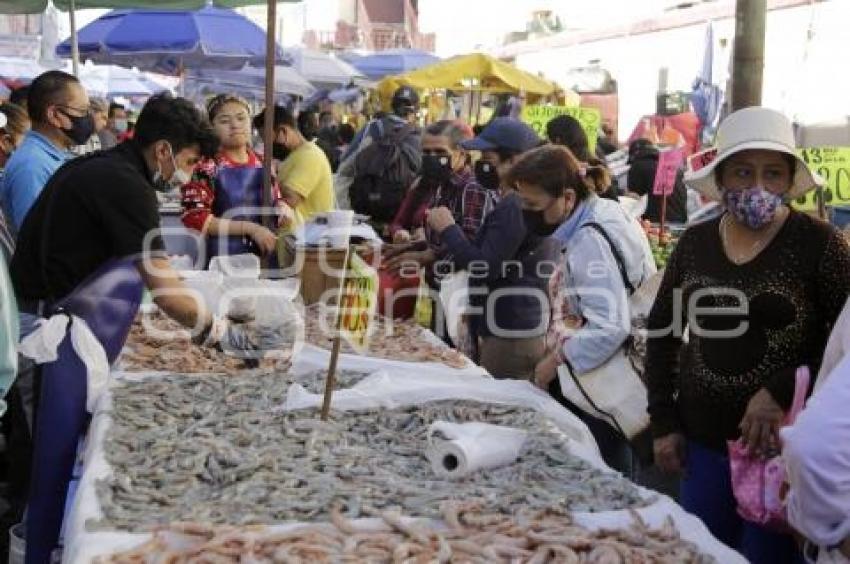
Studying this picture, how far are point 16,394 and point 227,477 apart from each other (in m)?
1.92

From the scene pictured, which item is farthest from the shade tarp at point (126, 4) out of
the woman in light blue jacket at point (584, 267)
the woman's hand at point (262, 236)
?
the woman in light blue jacket at point (584, 267)

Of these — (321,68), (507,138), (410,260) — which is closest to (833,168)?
(507,138)

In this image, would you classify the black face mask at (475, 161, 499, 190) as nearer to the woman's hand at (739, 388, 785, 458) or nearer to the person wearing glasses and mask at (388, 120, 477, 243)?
the person wearing glasses and mask at (388, 120, 477, 243)

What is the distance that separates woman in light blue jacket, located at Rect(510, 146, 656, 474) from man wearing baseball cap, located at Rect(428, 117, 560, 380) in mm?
416

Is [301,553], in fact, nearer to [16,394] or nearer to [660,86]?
[16,394]

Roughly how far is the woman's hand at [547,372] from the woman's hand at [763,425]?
108 cm

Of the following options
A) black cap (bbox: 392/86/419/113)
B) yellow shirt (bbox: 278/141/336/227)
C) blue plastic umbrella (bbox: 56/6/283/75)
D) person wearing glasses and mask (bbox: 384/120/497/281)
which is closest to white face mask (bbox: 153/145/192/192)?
person wearing glasses and mask (bbox: 384/120/497/281)

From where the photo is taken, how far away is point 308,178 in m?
6.49

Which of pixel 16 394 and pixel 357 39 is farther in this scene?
pixel 357 39

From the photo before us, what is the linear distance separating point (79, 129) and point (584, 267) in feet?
9.90

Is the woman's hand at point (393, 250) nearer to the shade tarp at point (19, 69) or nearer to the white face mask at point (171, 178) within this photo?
the white face mask at point (171, 178)

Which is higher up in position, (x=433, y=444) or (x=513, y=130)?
(x=513, y=130)

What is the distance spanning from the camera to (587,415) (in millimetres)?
3863

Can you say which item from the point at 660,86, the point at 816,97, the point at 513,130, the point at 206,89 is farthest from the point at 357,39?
the point at 513,130
